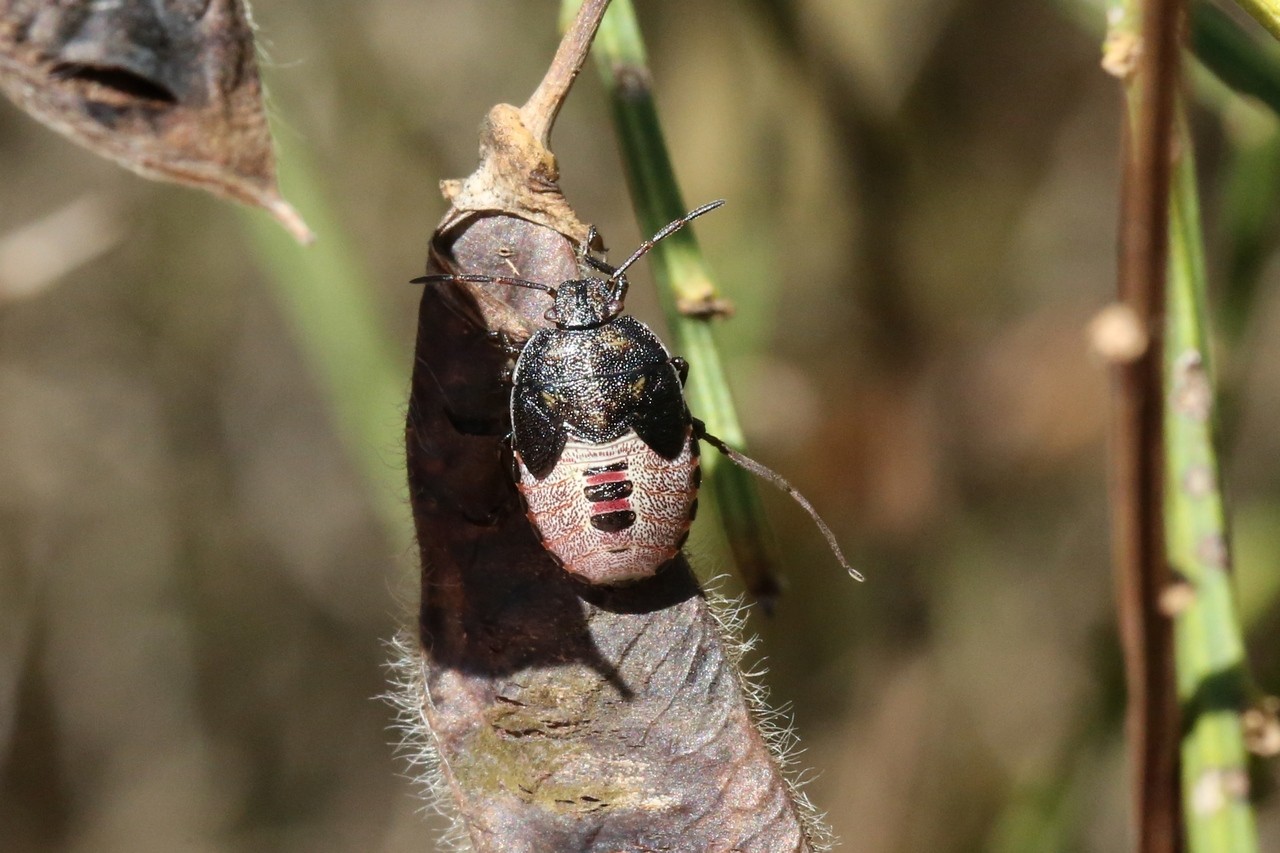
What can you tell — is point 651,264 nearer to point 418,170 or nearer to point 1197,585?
point 1197,585

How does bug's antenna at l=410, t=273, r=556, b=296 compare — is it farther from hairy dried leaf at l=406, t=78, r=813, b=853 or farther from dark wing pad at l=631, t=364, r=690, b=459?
dark wing pad at l=631, t=364, r=690, b=459

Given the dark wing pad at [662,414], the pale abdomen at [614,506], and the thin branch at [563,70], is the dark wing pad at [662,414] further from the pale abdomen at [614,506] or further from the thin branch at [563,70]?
the thin branch at [563,70]

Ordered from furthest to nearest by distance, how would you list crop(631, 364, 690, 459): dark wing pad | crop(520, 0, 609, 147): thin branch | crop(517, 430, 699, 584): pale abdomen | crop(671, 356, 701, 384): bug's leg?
crop(671, 356, 701, 384): bug's leg < crop(631, 364, 690, 459): dark wing pad < crop(517, 430, 699, 584): pale abdomen < crop(520, 0, 609, 147): thin branch

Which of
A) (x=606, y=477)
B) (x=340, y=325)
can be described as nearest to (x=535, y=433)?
(x=606, y=477)

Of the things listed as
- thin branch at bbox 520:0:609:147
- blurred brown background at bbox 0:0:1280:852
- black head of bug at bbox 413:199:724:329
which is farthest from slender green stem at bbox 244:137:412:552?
thin branch at bbox 520:0:609:147

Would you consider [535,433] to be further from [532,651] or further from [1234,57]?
[1234,57]

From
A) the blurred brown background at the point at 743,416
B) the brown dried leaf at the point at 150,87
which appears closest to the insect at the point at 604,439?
the brown dried leaf at the point at 150,87

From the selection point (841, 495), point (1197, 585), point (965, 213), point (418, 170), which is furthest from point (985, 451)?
point (1197, 585)
